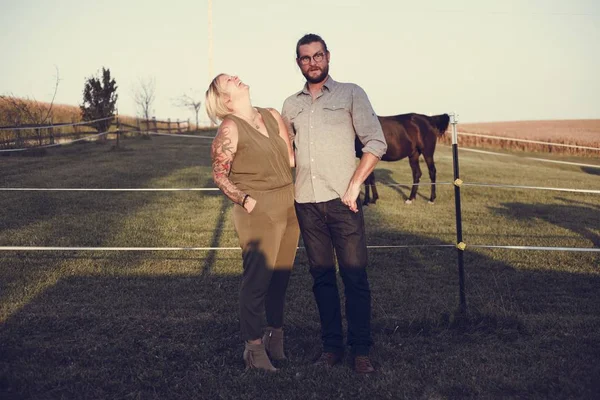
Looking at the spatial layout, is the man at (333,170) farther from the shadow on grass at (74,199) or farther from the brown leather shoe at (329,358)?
the shadow on grass at (74,199)

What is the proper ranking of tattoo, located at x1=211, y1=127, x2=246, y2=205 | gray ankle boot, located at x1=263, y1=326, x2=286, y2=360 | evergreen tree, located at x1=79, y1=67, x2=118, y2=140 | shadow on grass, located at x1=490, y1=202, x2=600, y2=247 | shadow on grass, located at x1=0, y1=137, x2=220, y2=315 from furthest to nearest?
evergreen tree, located at x1=79, y1=67, x2=118, y2=140
shadow on grass, located at x1=490, y1=202, x2=600, y2=247
shadow on grass, located at x1=0, y1=137, x2=220, y2=315
gray ankle boot, located at x1=263, y1=326, x2=286, y2=360
tattoo, located at x1=211, y1=127, x2=246, y2=205

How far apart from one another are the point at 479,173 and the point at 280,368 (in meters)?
16.0

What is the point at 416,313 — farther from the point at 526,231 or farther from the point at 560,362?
the point at 526,231

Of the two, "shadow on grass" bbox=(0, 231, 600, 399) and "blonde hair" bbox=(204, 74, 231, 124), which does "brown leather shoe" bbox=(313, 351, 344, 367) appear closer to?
"shadow on grass" bbox=(0, 231, 600, 399)

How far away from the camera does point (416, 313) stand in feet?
15.1

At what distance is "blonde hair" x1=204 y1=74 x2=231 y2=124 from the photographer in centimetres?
328

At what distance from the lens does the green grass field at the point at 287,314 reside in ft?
10.9

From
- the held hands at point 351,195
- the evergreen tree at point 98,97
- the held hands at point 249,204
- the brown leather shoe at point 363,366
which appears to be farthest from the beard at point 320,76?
the evergreen tree at point 98,97

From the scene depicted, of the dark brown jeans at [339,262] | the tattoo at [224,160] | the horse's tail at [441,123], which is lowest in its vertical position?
the dark brown jeans at [339,262]

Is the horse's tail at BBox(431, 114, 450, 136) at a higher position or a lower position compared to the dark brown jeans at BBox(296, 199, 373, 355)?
higher

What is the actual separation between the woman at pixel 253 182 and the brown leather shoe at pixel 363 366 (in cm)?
50

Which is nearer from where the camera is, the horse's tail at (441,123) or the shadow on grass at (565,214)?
the shadow on grass at (565,214)

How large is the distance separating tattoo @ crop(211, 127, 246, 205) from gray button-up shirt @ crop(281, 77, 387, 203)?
43cm

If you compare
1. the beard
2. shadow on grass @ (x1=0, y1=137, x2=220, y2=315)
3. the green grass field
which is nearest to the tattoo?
the beard
